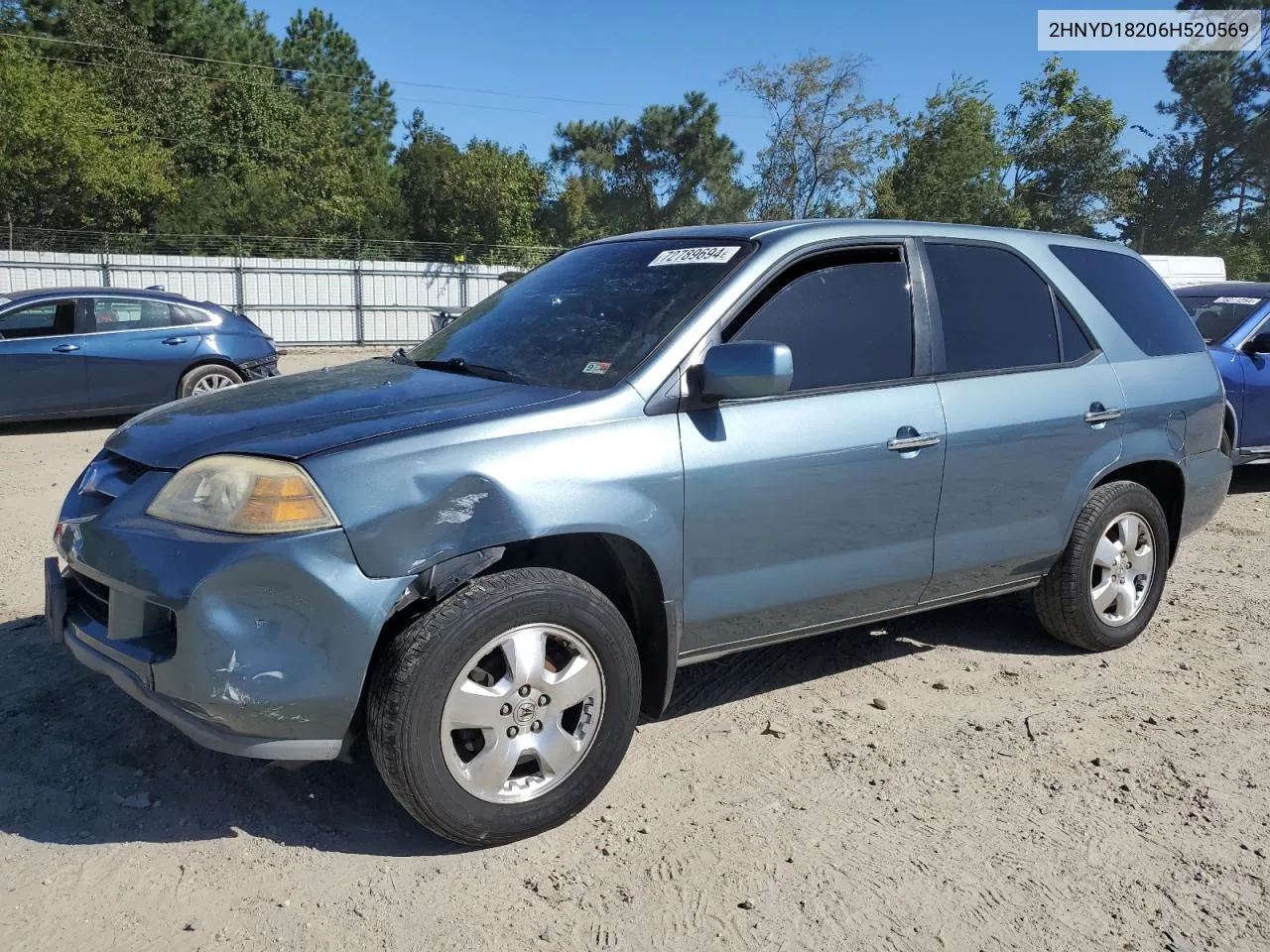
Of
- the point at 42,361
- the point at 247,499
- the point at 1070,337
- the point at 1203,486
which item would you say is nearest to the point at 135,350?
the point at 42,361

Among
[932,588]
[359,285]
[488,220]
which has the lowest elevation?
[932,588]

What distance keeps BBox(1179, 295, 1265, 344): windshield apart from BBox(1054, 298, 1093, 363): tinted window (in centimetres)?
464

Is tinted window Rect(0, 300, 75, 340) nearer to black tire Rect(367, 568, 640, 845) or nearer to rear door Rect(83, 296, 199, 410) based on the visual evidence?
rear door Rect(83, 296, 199, 410)

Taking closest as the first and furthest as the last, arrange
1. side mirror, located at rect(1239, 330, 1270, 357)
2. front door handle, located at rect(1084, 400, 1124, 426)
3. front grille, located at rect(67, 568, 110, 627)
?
front grille, located at rect(67, 568, 110, 627)
front door handle, located at rect(1084, 400, 1124, 426)
side mirror, located at rect(1239, 330, 1270, 357)

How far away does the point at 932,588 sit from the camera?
3.89 meters

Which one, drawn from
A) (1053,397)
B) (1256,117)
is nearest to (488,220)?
(1256,117)

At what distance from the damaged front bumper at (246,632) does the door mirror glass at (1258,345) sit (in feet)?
25.4

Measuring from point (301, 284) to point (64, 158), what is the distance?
495 inches

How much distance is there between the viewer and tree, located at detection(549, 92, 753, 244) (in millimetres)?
54531

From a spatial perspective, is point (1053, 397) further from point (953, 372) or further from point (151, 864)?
point (151, 864)

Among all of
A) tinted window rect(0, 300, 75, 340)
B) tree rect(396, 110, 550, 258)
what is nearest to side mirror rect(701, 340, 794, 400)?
tinted window rect(0, 300, 75, 340)

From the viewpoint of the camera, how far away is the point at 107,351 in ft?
34.2

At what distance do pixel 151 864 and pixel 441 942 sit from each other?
0.90m

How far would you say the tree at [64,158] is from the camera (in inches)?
1241
